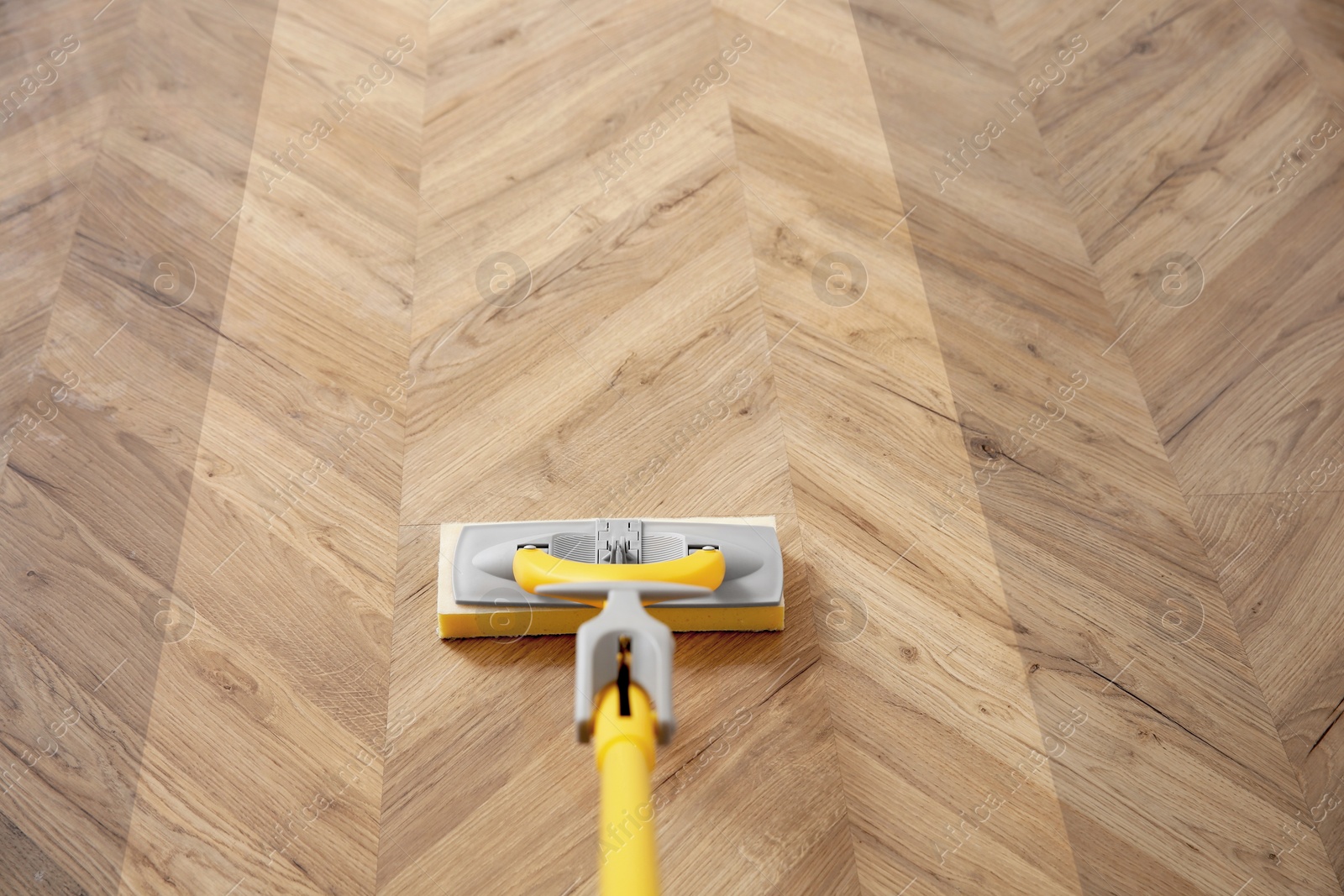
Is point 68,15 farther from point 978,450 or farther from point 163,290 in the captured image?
point 978,450

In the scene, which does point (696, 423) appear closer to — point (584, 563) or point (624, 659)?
point (584, 563)

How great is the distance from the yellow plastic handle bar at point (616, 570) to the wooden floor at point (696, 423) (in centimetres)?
12

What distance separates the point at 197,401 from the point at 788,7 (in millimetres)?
1000

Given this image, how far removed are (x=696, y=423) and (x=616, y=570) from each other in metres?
0.29

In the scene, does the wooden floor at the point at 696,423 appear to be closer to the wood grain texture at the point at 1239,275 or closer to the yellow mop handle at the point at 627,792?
the wood grain texture at the point at 1239,275

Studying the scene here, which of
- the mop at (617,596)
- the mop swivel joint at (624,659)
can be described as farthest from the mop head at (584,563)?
the mop swivel joint at (624,659)

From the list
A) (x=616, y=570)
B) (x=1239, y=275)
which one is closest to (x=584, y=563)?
(x=616, y=570)

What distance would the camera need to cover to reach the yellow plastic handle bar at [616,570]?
3.00ft

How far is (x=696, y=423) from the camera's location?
1.16 meters

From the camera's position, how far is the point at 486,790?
97cm

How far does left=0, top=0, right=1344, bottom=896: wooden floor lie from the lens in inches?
37.8

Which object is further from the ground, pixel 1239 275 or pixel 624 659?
pixel 1239 275

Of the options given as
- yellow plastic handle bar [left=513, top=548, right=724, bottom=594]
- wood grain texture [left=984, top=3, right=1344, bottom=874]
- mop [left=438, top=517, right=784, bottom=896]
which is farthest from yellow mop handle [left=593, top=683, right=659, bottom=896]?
wood grain texture [left=984, top=3, right=1344, bottom=874]

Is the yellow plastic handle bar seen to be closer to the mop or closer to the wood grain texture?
the mop
